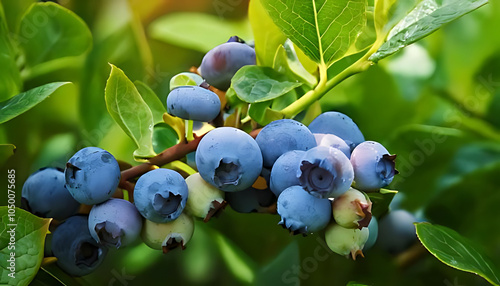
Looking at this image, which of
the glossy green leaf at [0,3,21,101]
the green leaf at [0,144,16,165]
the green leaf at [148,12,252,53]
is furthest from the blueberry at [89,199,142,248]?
the green leaf at [148,12,252,53]

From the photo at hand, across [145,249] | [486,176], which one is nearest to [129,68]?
[145,249]

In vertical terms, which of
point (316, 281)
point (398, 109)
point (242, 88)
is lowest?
point (316, 281)

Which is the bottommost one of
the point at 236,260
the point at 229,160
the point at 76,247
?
the point at 236,260

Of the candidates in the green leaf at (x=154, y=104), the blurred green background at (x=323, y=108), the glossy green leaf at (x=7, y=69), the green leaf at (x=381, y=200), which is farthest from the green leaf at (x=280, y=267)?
the glossy green leaf at (x=7, y=69)

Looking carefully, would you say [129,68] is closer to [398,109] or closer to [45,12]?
[45,12]

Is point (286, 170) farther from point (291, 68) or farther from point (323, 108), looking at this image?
point (323, 108)

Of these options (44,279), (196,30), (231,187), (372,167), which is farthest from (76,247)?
(196,30)

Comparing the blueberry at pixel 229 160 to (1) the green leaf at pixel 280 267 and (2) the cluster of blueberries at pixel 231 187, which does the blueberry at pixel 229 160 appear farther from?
(1) the green leaf at pixel 280 267
